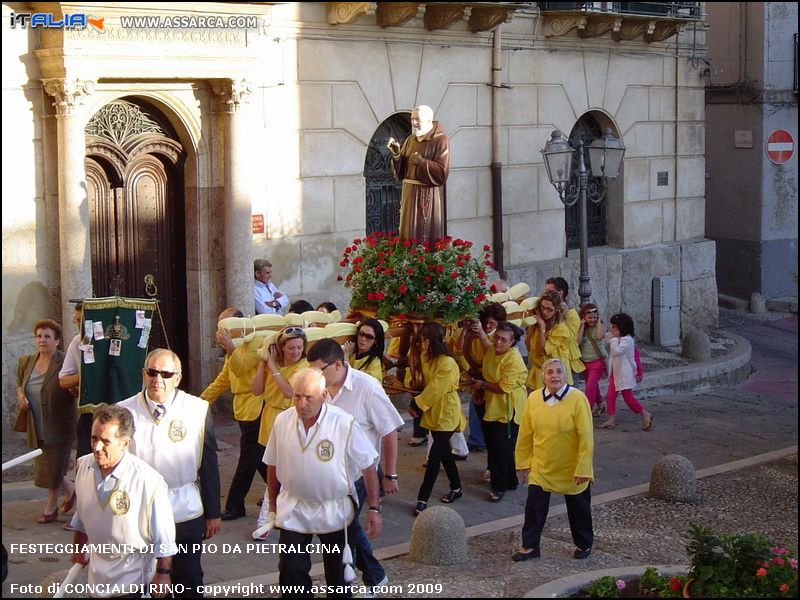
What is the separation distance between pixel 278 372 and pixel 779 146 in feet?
56.7

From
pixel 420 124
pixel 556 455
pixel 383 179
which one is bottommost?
pixel 556 455

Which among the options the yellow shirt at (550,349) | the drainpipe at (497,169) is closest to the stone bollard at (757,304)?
the drainpipe at (497,169)

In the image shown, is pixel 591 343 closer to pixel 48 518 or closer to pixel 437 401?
pixel 437 401

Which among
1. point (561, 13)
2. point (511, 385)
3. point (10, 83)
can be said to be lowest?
point (511, 385)

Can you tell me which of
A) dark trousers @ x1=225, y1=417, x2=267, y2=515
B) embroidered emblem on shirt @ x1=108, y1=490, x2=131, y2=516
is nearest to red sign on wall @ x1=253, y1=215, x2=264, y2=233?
dark trousers @ x1=225, y1=417, x2=267, y2=515

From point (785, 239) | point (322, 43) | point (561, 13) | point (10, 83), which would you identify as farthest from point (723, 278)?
point (10, 83)

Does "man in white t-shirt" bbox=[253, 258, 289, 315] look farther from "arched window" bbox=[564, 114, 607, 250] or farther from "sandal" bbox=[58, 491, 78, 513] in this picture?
"arched window" bbox=[564, 114, 607, 250]

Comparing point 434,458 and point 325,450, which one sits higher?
point 325,450

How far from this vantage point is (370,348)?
10.1 metres

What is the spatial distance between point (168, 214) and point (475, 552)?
635 centimetres

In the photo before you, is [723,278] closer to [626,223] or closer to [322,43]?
[626,223]

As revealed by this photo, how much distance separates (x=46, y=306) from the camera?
12.8 metres

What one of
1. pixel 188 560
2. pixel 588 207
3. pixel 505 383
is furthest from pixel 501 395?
pixel 588 207

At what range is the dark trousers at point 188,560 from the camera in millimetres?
7309
